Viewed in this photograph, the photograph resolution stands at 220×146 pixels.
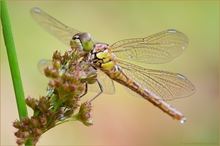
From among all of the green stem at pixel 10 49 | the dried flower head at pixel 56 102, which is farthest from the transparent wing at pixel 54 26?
the green stem at pixel 10 49

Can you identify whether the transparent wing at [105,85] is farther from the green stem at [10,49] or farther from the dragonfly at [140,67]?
the green stem at [10,49]

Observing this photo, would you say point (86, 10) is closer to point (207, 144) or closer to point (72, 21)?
point (72, 21)

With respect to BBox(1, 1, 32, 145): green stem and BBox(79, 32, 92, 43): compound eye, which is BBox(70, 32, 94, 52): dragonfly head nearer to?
BBox(79, 32, 92, 43): compound eye

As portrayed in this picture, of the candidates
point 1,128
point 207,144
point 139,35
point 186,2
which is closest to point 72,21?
point 139,35

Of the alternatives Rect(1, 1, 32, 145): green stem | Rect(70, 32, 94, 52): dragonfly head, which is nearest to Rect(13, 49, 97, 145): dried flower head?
Rect(1, 1, 32, 145): green stem

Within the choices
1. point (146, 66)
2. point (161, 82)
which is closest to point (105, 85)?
point (161, 82)
